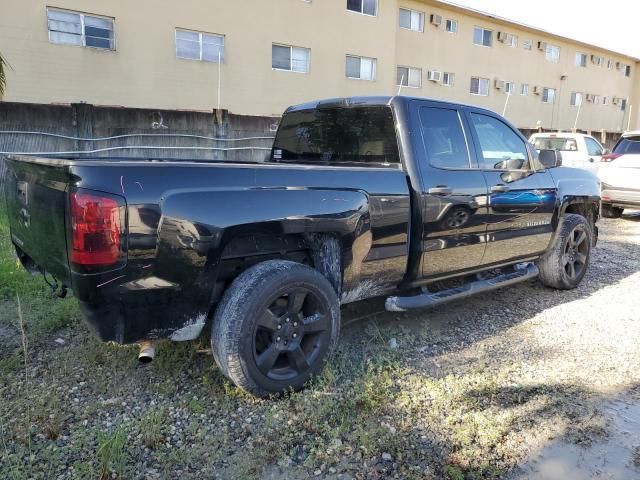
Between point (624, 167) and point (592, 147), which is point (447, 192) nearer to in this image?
point (624, 167)

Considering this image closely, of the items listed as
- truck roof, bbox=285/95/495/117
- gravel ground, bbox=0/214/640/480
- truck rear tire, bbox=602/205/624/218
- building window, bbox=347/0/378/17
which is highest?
building window, bbox=347/0/378/17

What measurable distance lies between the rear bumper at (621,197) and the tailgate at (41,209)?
1050 centimetres

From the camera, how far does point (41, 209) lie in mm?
2834

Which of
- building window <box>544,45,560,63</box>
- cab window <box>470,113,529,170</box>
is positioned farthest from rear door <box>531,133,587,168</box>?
building window <box>544,45,560,63</box>

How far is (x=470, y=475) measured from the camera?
251cm

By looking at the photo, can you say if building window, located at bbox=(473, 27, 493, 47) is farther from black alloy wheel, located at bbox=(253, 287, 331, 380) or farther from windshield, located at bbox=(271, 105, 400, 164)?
black alloy wheel, located at bbox=(253, 287, 331, 380)

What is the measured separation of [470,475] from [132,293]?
192cm

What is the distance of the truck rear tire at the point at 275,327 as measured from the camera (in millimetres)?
2916

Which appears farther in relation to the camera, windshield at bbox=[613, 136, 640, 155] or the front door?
the front door

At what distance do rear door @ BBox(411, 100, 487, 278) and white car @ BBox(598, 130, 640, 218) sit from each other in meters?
7.42

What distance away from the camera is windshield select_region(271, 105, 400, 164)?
13.0 feet

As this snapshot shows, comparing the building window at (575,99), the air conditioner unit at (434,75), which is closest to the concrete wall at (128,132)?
the air conditioner unit at (434,75)

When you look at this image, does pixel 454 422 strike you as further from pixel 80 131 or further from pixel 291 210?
pixel 80 131

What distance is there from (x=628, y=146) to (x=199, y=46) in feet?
39.6
